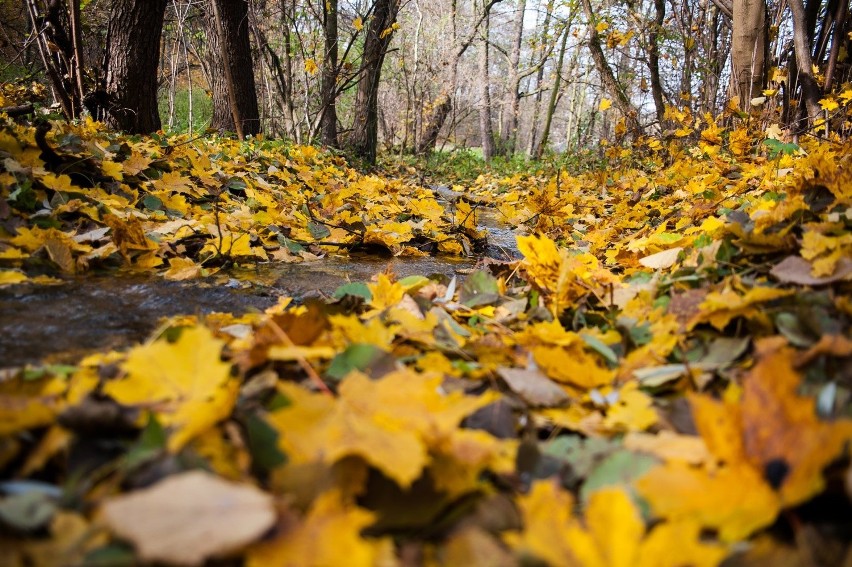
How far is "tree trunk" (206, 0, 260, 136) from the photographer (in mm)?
5676

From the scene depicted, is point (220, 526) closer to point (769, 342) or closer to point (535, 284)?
point (769, 342)

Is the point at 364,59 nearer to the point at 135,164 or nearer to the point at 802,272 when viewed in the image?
the point at 135,164

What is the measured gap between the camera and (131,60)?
4.20 meters

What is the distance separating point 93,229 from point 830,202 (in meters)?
2.29

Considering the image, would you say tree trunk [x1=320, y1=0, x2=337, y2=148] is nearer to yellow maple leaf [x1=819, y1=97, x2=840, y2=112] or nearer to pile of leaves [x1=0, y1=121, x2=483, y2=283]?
pile of leaves [x1=0, y1=121, x2=483, y2=283]

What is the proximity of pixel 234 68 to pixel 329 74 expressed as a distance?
3.49ft

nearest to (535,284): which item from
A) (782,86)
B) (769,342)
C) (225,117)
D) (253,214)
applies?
(769,342)

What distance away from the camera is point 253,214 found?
252 cm

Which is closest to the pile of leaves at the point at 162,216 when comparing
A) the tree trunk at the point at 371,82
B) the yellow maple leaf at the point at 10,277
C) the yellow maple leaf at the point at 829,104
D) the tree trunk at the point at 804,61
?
the yellow maple leaf at the point at 10,277

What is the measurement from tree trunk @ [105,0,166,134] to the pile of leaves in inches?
39.9

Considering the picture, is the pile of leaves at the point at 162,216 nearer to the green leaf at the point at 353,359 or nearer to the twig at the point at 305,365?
the twig at the point at 305,365

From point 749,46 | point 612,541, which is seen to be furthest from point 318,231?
point 749,46

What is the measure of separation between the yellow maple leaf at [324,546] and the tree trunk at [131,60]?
4762 millimetres

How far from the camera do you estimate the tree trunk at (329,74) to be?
19.4ft
